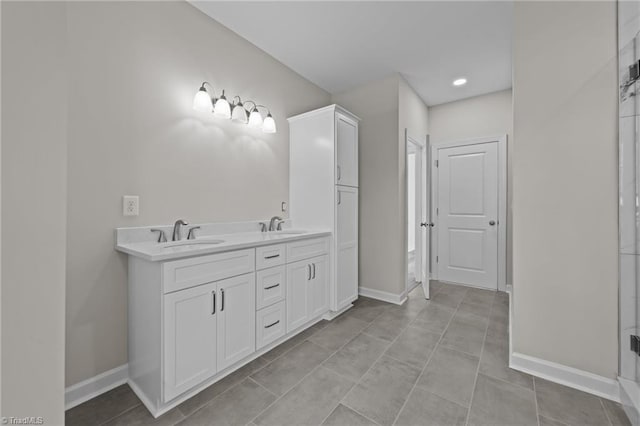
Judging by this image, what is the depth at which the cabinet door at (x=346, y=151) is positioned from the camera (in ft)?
8.82

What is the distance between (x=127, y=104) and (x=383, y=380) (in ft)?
8.05

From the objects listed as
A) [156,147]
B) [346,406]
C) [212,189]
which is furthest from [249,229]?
[346,406]

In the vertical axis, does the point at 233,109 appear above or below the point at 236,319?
above

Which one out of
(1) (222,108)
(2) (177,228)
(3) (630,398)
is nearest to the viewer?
(3) (630,398)

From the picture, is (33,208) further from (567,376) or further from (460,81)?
(460,81)

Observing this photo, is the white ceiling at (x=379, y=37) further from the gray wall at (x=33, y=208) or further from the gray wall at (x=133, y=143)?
the gray wall at (x=33, y=208)

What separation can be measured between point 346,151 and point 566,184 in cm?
181

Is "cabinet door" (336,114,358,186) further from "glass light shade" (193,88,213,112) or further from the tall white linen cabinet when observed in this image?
"glass light shade" (193,88,213,112)

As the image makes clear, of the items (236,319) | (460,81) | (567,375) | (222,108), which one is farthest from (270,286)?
(460,81)

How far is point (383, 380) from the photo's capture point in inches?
65.3

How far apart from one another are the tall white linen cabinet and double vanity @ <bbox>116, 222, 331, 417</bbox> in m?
0.60

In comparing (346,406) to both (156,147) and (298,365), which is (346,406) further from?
(156,147)

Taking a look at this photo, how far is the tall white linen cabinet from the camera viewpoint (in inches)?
102

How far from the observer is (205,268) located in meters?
1.52
